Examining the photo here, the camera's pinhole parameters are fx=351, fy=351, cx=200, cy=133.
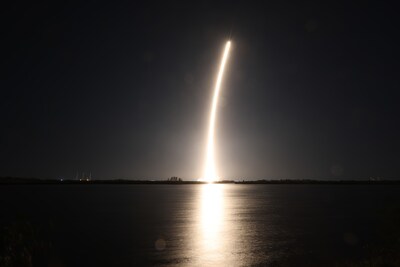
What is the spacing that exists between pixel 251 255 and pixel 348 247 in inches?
365

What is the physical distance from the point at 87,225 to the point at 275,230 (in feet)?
75.3

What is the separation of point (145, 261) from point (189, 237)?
1060 cm

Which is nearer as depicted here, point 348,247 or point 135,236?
point 348,247

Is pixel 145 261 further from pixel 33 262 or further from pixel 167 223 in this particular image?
pixel 167 223

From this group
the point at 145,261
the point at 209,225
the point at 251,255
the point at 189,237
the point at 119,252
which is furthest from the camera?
the point at 209,225

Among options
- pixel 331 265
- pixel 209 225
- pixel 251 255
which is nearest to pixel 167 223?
pixel 209 225

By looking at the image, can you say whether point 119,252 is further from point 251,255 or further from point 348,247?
point 348,247

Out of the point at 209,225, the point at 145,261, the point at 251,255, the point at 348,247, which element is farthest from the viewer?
the point at 209,225

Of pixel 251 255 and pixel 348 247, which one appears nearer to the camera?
pixel 251 255

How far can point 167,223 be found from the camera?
147ft

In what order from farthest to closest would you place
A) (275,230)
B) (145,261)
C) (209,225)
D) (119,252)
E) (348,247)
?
(209,225), (275,230), (348,247), (119,252), (145,261)

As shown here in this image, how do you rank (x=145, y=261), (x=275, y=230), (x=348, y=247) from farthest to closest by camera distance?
(x=275, y=230)
(x=348, y=247)
(x=145, y=261)

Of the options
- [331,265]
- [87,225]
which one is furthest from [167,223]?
[331,265]

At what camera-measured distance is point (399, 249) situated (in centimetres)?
2511
